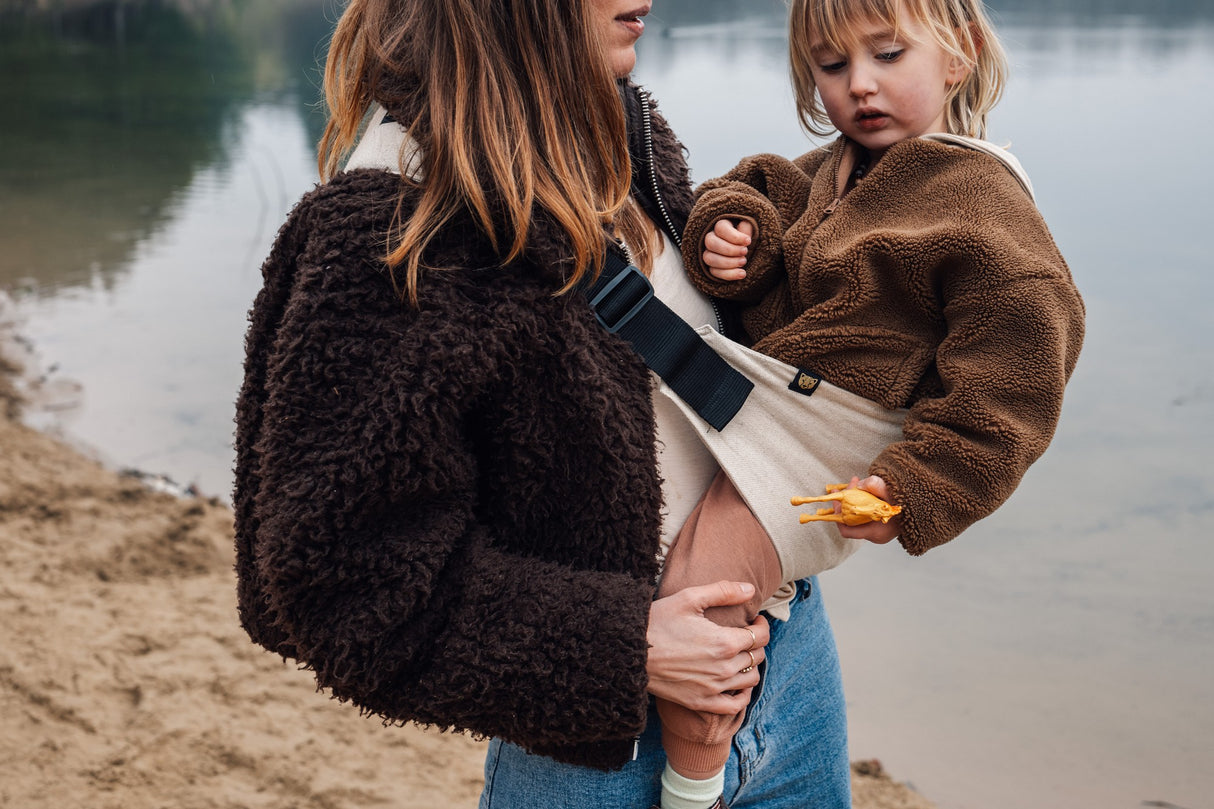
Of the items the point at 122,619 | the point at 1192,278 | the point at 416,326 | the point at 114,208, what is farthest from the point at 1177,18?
the point at 416,326

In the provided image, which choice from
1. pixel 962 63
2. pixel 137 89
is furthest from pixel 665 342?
pixel 137 89

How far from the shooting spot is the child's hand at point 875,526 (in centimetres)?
101

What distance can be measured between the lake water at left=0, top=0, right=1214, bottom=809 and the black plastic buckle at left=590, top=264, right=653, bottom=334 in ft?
1.84

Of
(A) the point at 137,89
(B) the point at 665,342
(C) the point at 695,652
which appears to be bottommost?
(A) the point at 137,89

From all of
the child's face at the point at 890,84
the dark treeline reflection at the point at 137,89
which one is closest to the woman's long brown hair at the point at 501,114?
the child's face at the point at 890,84

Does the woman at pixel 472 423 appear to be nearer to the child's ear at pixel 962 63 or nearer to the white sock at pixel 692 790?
the white sock at pixel 692 790

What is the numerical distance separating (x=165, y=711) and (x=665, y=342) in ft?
7.44

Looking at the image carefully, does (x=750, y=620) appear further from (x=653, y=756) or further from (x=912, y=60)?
(x=912, y=60)

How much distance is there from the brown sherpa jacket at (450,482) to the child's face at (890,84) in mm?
452

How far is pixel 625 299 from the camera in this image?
3.24 ft

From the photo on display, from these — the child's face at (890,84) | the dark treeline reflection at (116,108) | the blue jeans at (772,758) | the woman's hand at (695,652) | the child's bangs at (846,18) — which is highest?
the child's bangs at (846,18)

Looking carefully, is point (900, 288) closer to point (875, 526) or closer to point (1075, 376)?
point (875, 526)

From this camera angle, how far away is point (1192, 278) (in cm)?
653

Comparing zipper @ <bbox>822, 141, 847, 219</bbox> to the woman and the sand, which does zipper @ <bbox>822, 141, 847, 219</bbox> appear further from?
the sand
